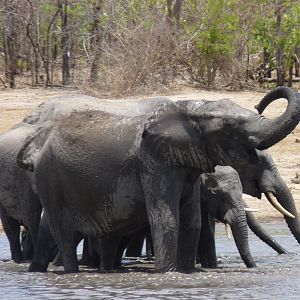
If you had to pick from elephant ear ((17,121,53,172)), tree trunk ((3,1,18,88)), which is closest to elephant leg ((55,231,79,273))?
elephant ear ((17,121,53,172))

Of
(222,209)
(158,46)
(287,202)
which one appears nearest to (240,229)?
(222,209)

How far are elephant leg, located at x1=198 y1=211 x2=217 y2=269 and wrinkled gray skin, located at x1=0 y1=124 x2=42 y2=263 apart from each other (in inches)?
58.0

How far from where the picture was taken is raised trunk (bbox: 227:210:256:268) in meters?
11.7

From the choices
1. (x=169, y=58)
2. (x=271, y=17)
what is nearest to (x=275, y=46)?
(x=271, y=17)

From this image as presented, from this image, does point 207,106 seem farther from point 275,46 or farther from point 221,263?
point 275,46

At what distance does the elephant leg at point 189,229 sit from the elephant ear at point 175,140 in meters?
0.37

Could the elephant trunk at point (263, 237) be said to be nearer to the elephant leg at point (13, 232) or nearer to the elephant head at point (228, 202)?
the elephant head at point (228, 202)

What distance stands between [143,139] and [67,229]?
118cm

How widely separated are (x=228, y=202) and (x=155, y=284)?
67.2 inches

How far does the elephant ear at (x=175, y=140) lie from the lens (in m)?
10.4

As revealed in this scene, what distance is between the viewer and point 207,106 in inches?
408

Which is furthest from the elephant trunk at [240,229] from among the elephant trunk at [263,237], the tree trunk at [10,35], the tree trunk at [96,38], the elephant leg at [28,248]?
the tree trunk at [10,35]

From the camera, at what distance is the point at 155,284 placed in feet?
33.8

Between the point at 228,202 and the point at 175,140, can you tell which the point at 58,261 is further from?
the point at 175,140
